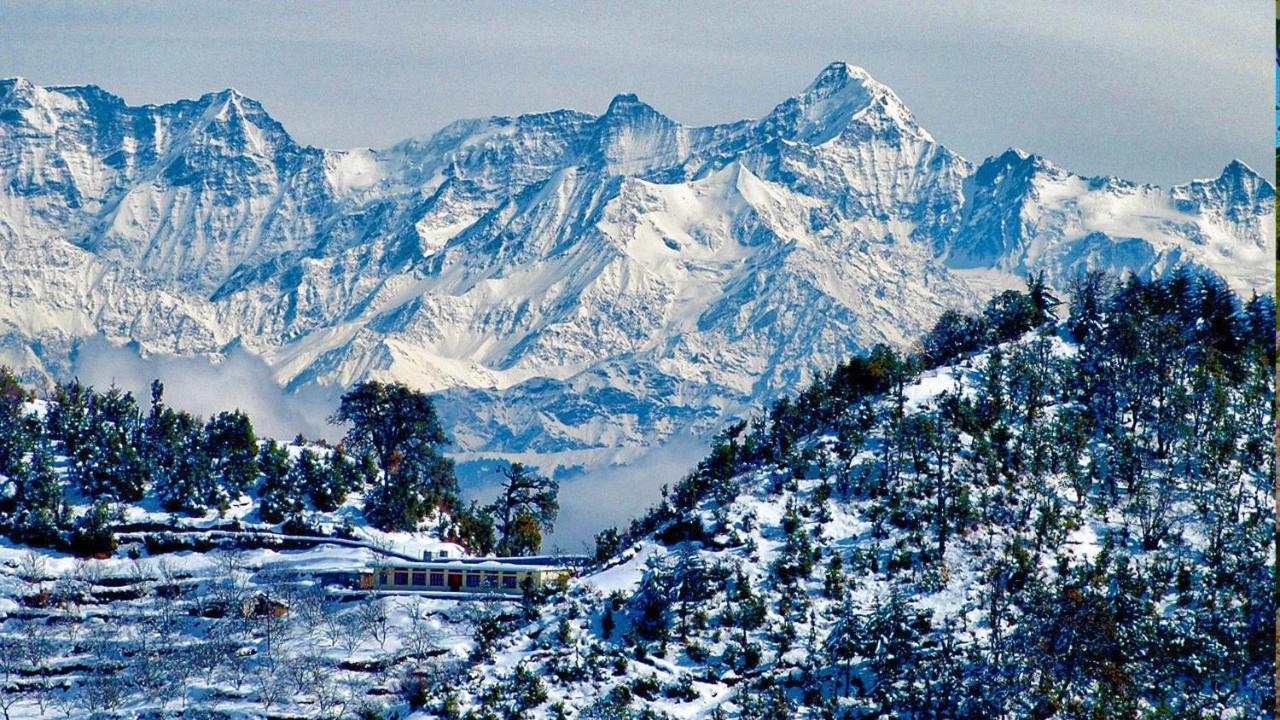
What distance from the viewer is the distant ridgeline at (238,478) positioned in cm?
16962

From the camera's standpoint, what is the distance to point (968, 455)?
156 m

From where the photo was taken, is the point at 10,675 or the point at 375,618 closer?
the point at 10,675

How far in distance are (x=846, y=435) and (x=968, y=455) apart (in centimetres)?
1042

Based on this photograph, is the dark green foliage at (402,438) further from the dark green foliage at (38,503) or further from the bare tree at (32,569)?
the bare tree at (32,569)

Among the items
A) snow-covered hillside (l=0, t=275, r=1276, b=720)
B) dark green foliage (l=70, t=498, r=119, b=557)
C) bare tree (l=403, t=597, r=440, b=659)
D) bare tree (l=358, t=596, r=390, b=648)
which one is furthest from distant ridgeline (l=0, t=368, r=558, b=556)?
bare tree (l=403, t=597, r=440, b=659)

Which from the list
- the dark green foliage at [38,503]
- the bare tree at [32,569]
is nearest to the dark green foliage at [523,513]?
the dark green foliage at [38,503]

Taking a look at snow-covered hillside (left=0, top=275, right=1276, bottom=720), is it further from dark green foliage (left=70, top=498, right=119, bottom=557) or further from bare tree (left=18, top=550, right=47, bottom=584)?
dark green foliage (left=70, top=498, right=119, bottom=557)

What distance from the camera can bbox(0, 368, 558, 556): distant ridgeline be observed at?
170m

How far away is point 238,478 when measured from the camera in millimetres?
176875

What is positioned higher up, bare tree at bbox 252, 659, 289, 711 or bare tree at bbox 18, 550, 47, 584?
bare tree at bbox 18, 550, 47, 584

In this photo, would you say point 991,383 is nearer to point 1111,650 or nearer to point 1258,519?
point 1258,519

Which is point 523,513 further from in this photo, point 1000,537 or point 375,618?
point 1000,537

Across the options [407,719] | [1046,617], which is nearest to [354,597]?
[407,719]

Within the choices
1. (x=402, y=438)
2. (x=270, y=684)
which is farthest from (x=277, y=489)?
(x=270, y=684)
